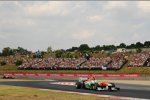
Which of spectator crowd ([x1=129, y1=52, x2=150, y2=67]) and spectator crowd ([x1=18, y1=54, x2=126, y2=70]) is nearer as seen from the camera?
spectator crowd ([x1=129, y1=52, x2=150, y2=67])

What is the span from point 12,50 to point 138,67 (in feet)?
310

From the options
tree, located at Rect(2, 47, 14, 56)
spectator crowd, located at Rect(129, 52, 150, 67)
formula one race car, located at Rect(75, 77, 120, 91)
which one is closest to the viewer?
formula one race car, located at Rect(75, 77, 120, 91)

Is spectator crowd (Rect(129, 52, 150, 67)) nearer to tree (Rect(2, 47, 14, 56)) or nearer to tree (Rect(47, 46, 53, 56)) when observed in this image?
tree (Rect(47, 46, 53, 56))

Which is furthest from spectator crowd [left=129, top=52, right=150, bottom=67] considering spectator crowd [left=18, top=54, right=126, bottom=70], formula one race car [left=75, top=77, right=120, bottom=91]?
formula one race car [left=75, top=77, right=120, bottom=91]

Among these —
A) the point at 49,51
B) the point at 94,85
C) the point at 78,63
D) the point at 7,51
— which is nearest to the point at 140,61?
the point at 78,63

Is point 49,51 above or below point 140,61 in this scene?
Answer: above

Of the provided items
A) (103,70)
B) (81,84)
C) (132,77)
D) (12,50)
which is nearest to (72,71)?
(103,70)

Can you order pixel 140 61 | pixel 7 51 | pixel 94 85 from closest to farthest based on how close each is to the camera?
pixel 94 85 → pixel 140 61 → pixel 7 51

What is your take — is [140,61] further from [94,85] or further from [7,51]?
[7,51]

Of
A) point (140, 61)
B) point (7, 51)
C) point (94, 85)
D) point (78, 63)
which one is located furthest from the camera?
point (7, 51)

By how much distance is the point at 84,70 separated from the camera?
70562 millimetres

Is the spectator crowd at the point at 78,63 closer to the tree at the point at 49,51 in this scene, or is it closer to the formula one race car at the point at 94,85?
the tree at the point at 49,51

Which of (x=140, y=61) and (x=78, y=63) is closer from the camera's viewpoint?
(x=140, y=61)

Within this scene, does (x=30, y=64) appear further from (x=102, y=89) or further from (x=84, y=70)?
(x=102, y=89)
